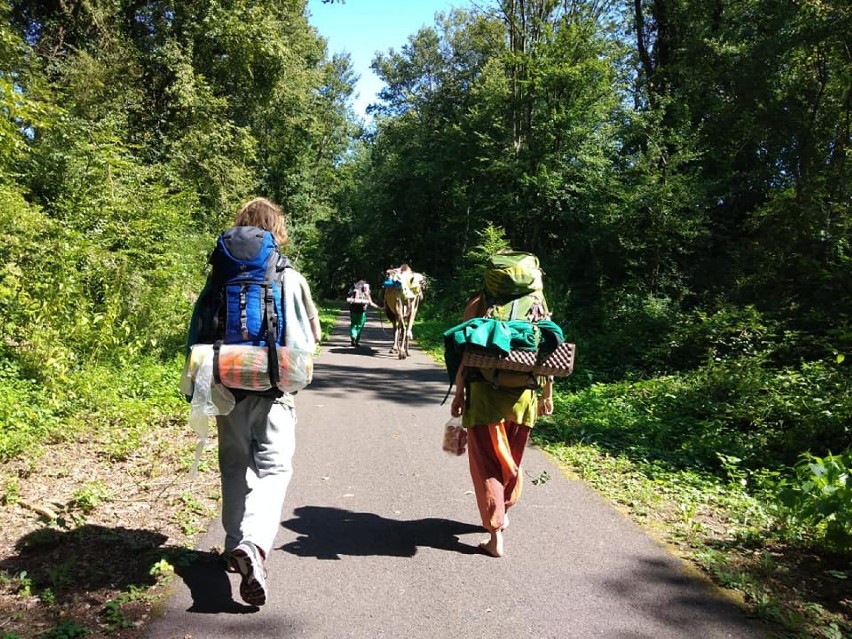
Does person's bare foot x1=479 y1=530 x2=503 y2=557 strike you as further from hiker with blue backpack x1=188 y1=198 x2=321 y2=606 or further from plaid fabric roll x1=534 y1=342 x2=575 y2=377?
hiker with blue backpack x1=188 y1=198 x2=321 y2=606

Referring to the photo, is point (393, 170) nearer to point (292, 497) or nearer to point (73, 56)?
point (73, 56)

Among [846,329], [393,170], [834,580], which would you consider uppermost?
[393,170]

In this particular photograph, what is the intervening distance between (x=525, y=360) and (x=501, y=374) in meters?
0.20

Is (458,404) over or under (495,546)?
over

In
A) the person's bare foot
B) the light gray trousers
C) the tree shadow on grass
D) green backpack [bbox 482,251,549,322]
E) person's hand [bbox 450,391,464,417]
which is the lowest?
the tree shadow on grass

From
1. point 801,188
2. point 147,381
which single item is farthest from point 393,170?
point 147,381

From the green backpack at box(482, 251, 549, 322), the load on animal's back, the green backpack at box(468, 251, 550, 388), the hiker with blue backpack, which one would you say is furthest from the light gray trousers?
the load on animal's back

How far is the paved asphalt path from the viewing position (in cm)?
309

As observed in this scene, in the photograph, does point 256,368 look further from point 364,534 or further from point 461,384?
point 364,534

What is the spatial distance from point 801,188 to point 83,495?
13469mm

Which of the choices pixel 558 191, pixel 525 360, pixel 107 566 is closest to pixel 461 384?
pixel 525 360

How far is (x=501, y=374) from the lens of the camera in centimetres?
389

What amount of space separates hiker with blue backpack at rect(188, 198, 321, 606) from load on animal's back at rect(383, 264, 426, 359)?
1019cm

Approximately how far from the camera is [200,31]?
51.1ft
